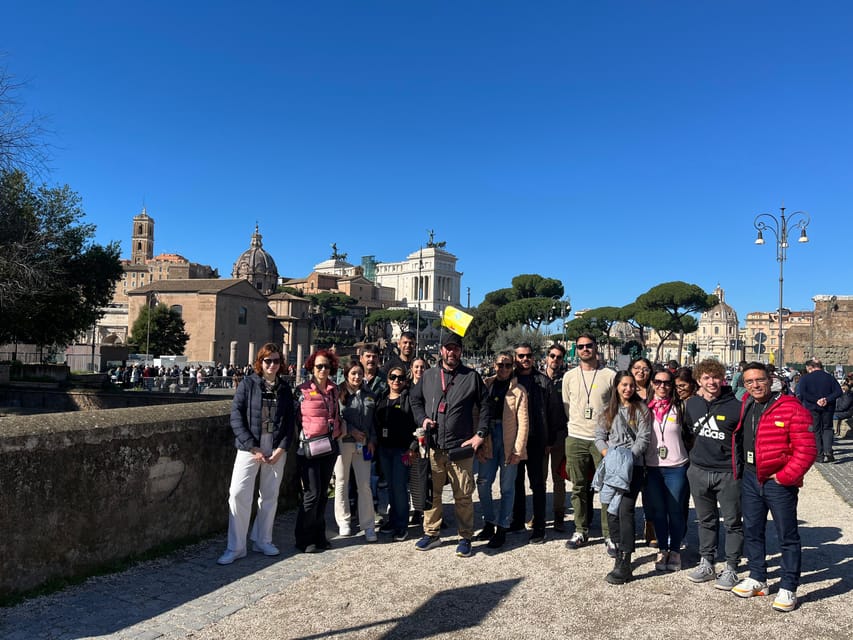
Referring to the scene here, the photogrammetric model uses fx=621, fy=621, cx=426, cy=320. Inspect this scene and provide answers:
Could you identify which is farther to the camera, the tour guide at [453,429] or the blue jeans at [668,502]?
the tour guide at [453,429]

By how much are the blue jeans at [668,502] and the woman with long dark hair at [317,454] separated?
270cm

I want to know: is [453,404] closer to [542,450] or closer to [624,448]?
[542,450]

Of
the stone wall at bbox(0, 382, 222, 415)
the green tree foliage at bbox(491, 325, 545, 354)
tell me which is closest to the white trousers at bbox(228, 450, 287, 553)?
A: the stone wall at bbox(0, 382, 222, 415)

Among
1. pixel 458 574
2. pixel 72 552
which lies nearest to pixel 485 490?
pixel 458 574

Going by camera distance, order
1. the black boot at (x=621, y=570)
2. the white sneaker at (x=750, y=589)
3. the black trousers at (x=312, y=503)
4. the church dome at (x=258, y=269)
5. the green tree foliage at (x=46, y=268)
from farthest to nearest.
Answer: the church dome at (x=258, y=269), the green tree foliage at (x=46, y=268), the black trousers at (x=312, y=503), the black boot at (x=621, y=570), the white sneaker at (x=750, y=589)

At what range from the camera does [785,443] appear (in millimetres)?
4141

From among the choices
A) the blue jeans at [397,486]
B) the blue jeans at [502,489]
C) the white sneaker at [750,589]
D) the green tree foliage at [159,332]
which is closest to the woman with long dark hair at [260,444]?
the blue jeans at [397,486]

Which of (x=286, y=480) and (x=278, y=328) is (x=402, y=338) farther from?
(x=278, y=328)

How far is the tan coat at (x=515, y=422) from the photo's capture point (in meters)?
5.47

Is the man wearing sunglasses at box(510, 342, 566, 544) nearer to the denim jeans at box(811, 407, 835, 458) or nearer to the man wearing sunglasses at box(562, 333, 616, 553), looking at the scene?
the man wearing sunglasses at box(562, 333, 616, 553)

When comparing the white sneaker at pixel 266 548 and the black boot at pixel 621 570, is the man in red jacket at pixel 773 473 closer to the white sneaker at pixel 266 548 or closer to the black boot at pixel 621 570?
the black boot at pixel 621 570

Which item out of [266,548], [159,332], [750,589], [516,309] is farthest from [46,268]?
[516,309]

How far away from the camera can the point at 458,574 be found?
4.68 metres

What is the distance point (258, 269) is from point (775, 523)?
83569 millimetres
